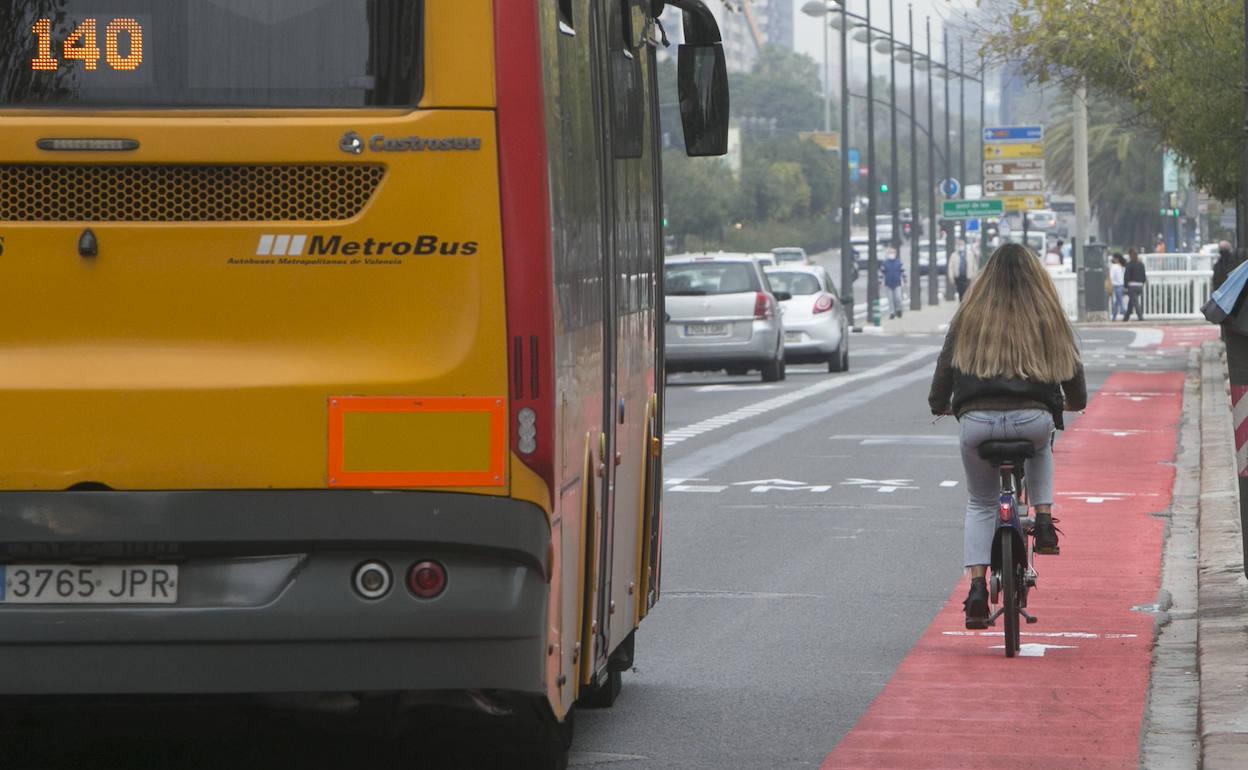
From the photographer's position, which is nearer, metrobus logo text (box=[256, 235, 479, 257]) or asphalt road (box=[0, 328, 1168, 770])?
metrobus logo text (box=[256, 235, 479, 257])

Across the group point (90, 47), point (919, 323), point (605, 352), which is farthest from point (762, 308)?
point (919, 323)

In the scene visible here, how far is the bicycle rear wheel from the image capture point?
32.6 feet

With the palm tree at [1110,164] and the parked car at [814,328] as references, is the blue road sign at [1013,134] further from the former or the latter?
the palm tree at [1110,164]

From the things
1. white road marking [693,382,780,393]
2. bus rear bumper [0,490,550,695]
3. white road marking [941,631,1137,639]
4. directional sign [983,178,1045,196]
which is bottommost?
white road marking [693,382,780,393]

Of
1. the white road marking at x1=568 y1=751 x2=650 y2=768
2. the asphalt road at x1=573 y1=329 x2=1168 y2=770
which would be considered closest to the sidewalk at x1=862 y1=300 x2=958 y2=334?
the asphalt road at x1=573 y1=329 x2=1168 y2=770

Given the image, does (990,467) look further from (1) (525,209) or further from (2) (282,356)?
(2) (282,356)

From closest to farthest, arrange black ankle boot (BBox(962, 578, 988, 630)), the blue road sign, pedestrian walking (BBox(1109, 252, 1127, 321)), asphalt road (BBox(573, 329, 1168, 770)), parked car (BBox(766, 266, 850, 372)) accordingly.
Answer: asphalt road (BBox(573, 329, 1168, 770)) → black ankle boot (BBox(962, 578, 988, 630)) → parked car (BBox(766, 266, 850, 372)) → the blue road sign → pedestrian walking (BBox(1109, 252, 1127, 321))

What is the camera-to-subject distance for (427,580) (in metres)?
6.07

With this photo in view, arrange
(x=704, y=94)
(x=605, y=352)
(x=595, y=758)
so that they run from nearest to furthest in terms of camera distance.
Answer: (x=605, y=352) < (x=595, y=758) < (x=704, y=94)

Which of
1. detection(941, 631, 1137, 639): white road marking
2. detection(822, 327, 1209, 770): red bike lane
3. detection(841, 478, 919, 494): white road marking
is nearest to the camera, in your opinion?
detection(822, 327, 1209, 770): red bike lane

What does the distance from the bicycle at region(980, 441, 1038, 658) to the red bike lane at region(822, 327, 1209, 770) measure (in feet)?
0.60

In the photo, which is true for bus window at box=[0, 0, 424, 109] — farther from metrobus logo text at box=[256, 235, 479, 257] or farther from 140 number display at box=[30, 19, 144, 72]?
metrobus logo text at box=[256, 235, 479, 257]

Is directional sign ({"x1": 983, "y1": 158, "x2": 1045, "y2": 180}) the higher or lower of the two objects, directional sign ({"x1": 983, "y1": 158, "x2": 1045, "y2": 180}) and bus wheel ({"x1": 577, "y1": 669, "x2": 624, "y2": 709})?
the higher

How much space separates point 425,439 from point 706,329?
2772 cm
